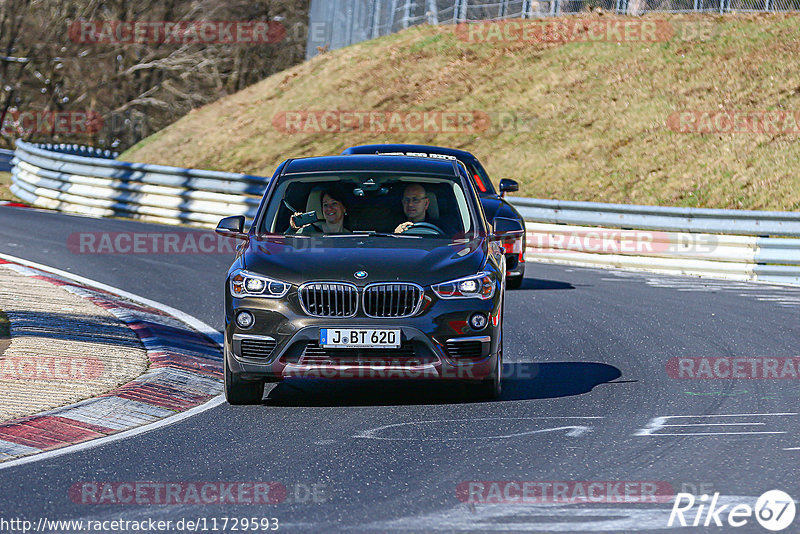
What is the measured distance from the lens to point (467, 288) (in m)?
8.39

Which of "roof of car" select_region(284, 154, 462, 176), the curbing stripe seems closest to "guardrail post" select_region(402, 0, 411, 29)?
the curbing stripe

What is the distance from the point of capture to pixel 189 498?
19.4ft

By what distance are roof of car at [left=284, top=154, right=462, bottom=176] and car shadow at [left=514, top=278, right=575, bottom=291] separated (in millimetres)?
6593

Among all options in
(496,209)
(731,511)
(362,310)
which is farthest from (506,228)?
(496,209)

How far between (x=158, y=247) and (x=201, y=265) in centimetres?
229

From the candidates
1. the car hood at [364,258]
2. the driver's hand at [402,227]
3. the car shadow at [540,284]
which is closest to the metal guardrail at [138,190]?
the car shadow at [540,284]

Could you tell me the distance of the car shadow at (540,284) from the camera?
16.6 meters

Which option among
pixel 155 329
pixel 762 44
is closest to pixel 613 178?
pixel 762 44

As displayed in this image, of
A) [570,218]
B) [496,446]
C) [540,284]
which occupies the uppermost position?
[496,446]

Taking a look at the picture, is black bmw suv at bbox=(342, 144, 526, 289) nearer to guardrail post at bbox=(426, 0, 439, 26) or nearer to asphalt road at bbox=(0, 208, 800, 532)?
asphalt road at bbox=(0, 208, 800, 532)

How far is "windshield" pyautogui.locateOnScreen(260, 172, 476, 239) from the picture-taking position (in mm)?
9352

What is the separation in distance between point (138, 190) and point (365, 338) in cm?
1756

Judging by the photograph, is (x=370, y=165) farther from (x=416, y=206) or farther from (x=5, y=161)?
(x=5, y=161)

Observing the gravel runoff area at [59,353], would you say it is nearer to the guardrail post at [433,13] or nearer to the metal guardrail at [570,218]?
the metal guardrail at [570,218]
